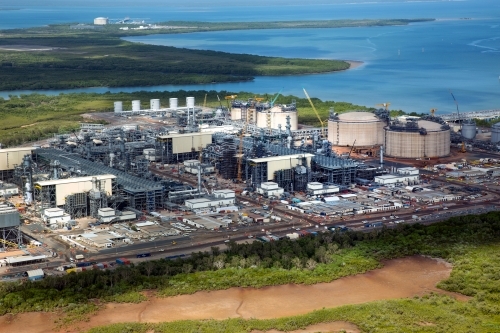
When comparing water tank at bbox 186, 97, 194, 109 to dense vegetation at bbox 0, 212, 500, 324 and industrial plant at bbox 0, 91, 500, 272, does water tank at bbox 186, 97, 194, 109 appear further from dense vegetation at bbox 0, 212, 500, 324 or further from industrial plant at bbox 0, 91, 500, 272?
dense vegetation at bbox 0, 212, 500, 324

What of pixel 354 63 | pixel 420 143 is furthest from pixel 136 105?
pixel 354 63

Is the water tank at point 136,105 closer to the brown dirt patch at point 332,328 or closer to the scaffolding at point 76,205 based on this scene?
the scaffolding at point 76,205

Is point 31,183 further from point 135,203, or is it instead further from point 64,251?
point 64,251

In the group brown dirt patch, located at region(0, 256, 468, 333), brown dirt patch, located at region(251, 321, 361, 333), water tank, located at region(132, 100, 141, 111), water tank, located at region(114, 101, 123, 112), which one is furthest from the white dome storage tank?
brown dirt patch, located at region(251, 321, 361, 333)

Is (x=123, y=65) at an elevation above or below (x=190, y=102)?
above

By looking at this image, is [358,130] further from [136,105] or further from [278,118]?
[136,105]

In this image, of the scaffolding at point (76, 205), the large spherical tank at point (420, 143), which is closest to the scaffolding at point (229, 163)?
the scaffolding at point (76, 205)

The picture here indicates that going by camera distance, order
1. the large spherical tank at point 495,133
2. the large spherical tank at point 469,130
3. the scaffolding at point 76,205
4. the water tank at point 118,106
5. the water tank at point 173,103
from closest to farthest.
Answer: the scaffolding at point 76,205 → the large spherical tank at point 495,133 → the large spherical tank at point 469,130 → the water tank at point 118,106 → the water tank at point 173,103
